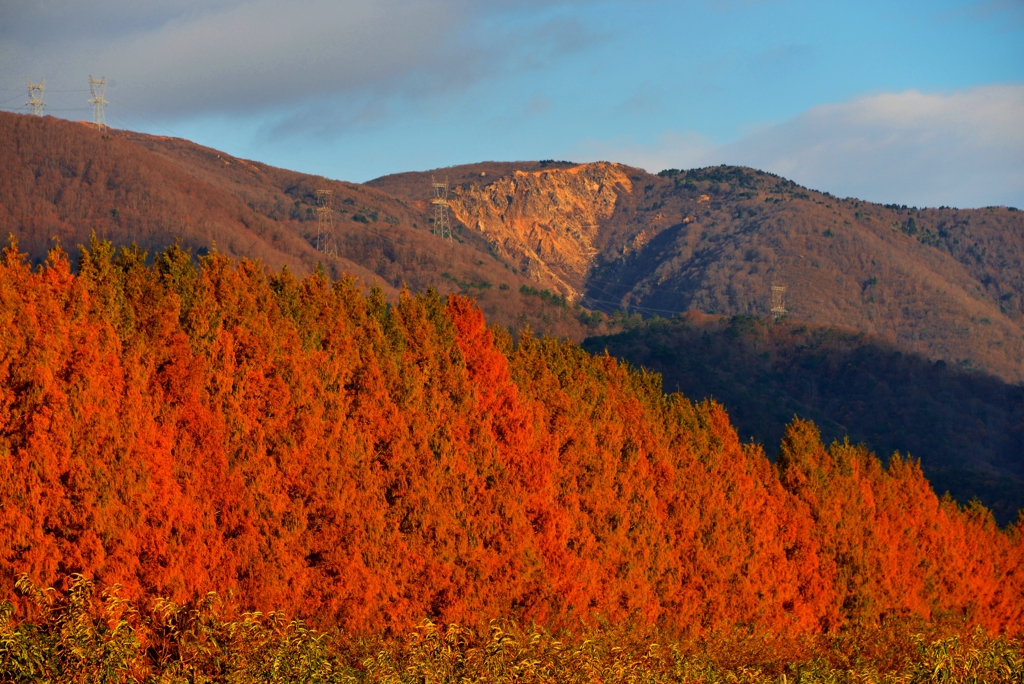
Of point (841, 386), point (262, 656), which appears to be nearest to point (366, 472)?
point (262, 656)

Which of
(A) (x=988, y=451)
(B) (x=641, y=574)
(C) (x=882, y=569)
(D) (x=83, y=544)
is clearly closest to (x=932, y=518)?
(C) (x=882, y=569)

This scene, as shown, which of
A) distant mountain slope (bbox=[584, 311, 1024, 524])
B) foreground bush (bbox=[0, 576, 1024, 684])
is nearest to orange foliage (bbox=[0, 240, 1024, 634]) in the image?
foreground bush (bbox=[0, 576, 1024, 684])

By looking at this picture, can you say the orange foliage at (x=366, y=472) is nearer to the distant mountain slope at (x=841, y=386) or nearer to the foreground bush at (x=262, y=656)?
the foreground bush at (x=262, y=656)

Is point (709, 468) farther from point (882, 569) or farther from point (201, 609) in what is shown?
point (201, 609)

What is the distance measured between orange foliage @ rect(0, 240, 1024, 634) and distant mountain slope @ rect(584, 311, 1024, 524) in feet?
306

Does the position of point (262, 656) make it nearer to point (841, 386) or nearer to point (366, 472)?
A: point (366, 472)

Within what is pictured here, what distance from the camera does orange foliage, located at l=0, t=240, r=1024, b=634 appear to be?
854 inches

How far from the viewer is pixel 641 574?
34031 millimetres

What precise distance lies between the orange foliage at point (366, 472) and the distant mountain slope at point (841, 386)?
93419 mm

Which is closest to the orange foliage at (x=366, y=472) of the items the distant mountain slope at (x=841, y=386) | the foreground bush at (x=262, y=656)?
the foreground bush at (x=262, y=656)

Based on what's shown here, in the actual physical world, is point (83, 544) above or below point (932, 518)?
above

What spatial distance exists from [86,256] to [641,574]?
18.5 m

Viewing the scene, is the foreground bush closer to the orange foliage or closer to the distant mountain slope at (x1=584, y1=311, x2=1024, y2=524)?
the orange foliage

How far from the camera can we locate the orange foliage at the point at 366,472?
2169 centimetres
